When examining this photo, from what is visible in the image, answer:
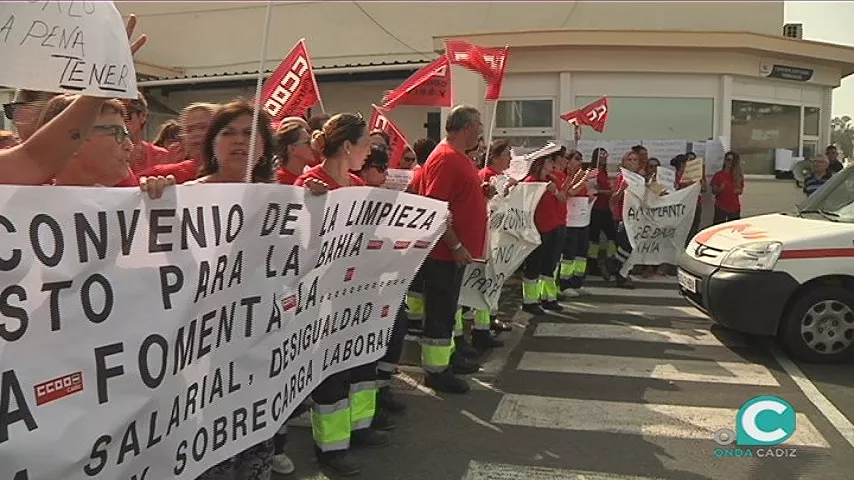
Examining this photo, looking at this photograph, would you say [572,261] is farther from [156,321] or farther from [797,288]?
[156,321]

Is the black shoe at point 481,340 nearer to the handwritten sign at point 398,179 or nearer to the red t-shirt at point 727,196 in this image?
the handwritten sign at point 398,179

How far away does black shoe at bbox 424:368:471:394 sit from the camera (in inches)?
221

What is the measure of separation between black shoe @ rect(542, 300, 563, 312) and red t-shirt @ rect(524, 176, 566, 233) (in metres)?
1.03

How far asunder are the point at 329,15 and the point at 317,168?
1596cm

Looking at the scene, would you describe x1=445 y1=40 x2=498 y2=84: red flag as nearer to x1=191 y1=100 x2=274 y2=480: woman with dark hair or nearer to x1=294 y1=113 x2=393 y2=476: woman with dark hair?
x1=294 y1=113 x2=393 y2=476: woman with dark hair

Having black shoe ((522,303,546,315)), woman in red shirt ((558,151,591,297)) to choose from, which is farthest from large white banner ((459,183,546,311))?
woman in red shirt ((558,151,591,297))

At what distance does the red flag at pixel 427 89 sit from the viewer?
695 cm

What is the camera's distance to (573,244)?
9758mm

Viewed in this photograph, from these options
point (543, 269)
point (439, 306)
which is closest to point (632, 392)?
point (439, 306)

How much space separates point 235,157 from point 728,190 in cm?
1087

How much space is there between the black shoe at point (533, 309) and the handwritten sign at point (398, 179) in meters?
3.00

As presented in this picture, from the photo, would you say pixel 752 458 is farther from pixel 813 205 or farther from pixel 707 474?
pixel 813 205

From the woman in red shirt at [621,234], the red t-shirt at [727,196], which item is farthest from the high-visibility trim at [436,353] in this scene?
the red t-shirt at [727,196]

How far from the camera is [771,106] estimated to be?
605 inches
